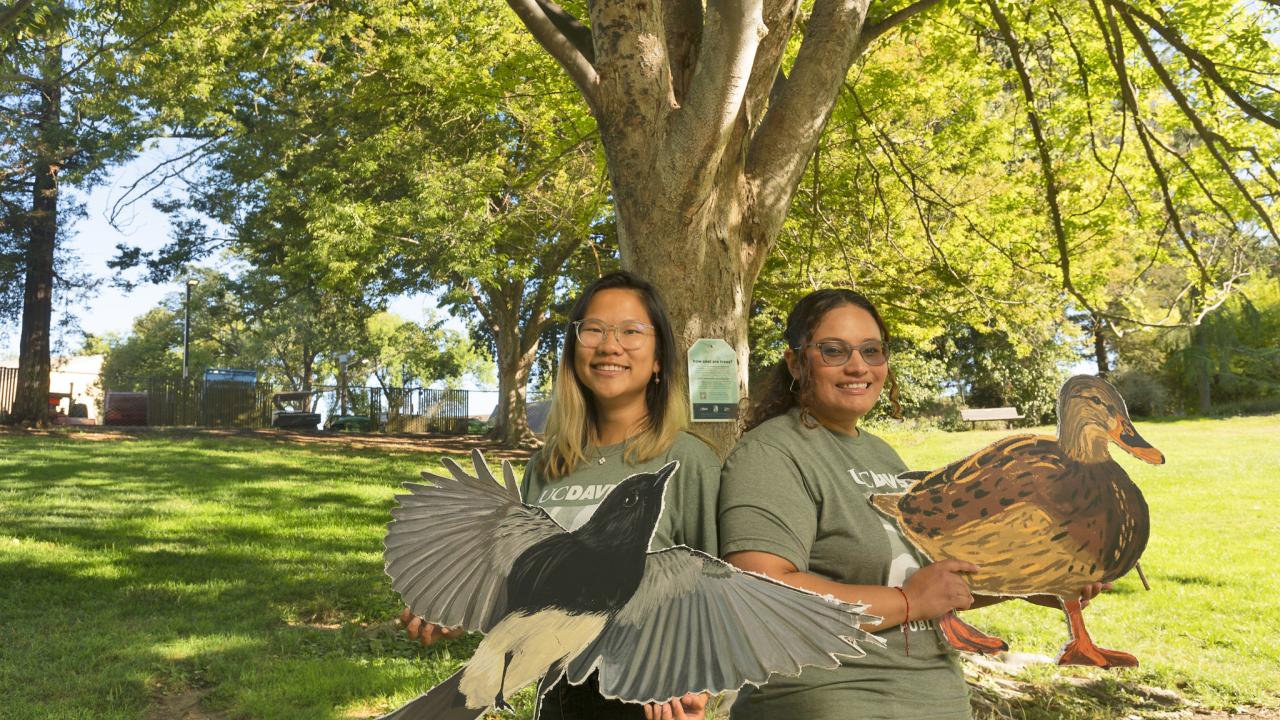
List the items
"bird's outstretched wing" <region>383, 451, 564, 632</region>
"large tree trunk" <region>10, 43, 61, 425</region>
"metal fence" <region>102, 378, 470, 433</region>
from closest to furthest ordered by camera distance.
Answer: "bird's outstretched wing" <region>383, 451, 564, 632</region>
"large tree trunk" <region>10, 43, 61, 425</region>
"metal fence" <region>102, 378, 470, 433</region>

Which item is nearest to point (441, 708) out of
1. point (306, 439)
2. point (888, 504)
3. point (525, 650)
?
point (525, 650)

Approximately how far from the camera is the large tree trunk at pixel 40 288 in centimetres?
2162

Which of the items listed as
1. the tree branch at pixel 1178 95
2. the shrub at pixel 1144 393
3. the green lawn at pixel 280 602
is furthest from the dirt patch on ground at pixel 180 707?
the shrub at pixel 1144 393

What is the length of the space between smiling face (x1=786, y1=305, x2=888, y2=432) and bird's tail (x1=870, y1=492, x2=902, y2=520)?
0.74 ft

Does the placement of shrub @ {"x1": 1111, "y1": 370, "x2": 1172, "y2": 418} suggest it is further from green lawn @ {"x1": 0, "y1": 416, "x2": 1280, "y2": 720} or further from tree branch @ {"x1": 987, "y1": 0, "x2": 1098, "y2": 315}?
tree branch @ {"x1": 987, "y1": 0, "x2": 1098, "y2": 315}

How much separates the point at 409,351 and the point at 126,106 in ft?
125

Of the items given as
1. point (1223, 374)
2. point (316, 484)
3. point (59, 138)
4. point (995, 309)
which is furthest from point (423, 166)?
point (1223, 374)

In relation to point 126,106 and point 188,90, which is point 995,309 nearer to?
point 188,90

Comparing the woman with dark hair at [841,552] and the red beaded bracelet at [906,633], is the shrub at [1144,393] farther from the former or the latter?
the red beaded bracelet at [906,633]

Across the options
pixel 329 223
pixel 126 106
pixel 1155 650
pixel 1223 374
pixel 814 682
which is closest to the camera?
pixel 814 682

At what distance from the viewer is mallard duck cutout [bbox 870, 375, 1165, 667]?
6.82 ft

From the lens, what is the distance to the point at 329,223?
14.6 meters

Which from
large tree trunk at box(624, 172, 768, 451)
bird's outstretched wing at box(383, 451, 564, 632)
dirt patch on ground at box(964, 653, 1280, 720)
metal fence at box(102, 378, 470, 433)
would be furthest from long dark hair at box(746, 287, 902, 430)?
metal fence at box(102, 378, 470, 433)

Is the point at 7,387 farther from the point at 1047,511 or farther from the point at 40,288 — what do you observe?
Result: the point at 1047,511
